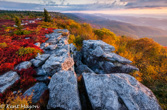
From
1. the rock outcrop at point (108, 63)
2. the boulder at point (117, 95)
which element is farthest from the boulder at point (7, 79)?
the rock outcrop at point (108, 63)

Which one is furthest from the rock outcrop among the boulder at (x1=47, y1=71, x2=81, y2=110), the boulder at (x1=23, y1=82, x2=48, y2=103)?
the boulder at (x1=23, y1=82, x2=48, y2=103)

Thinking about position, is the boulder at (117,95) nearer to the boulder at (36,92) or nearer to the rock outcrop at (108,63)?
the boulder at (36,92)

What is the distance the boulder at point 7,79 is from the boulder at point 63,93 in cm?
390

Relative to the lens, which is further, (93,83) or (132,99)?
(93,83)

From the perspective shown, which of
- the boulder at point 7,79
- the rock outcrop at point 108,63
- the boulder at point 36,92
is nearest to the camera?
the boulder at point 36,92

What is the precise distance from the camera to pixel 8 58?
820 centimetres

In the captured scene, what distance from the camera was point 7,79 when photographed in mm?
5809

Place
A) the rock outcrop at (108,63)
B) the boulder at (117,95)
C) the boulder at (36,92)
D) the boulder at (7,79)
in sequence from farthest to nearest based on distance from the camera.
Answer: the rock outcrop at (108,63)
the boulder at (7,79)
the boulder at (36,92)
the boulder at (117,95)

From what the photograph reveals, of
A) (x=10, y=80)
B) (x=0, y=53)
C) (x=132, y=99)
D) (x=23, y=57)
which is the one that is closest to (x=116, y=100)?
(x=132, y=99)

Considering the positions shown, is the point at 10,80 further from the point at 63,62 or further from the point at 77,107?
the point at 77,107

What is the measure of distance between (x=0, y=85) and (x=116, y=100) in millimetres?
8426

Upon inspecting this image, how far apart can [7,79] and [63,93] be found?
5.32 m

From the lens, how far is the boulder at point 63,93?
12.3 feet

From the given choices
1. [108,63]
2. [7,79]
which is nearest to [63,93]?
[7,79]
